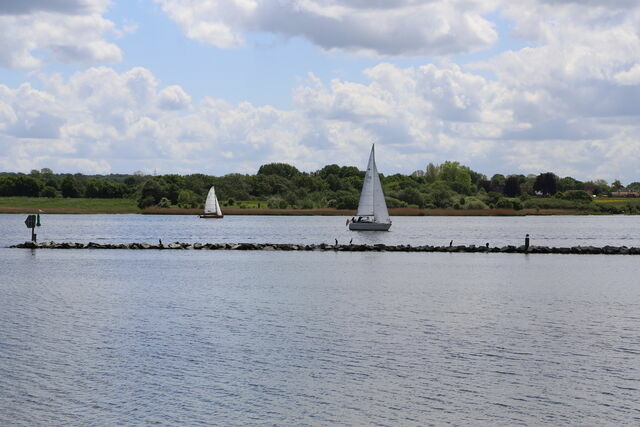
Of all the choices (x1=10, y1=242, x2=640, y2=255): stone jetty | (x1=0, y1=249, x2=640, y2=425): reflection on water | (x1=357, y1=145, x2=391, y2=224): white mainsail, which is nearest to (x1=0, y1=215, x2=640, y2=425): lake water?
(x1=0, y1=249, x2=640, y2=425): reflection on water

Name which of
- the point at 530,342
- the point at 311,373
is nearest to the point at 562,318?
the point at 530,342

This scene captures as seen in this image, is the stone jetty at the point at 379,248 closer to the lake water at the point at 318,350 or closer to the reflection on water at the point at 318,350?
the lake water at the point at 318,350

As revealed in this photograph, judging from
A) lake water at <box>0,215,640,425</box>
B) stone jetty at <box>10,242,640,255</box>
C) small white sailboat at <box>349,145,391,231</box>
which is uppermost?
small white sailboat at <box>349,145,391,231</box>

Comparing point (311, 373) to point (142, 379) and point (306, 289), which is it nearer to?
point (142, 379)

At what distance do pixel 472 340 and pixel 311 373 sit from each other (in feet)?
27.2

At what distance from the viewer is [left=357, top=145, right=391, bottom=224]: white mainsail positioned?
11075 cm

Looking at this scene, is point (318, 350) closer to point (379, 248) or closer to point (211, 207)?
point (379, 248)

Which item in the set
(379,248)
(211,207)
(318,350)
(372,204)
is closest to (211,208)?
(211,207)

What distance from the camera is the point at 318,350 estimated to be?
96.9 feet

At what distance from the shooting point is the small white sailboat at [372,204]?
364ft

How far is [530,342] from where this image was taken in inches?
1235

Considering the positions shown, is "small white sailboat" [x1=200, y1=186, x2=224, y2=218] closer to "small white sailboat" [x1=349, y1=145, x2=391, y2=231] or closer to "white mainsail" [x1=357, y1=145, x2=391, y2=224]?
"small white sailboat" [x1=349, y1=145, x2=391, y2=231]

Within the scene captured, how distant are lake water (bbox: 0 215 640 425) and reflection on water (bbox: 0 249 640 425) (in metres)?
0.08

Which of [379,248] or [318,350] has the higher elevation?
[379,248]
